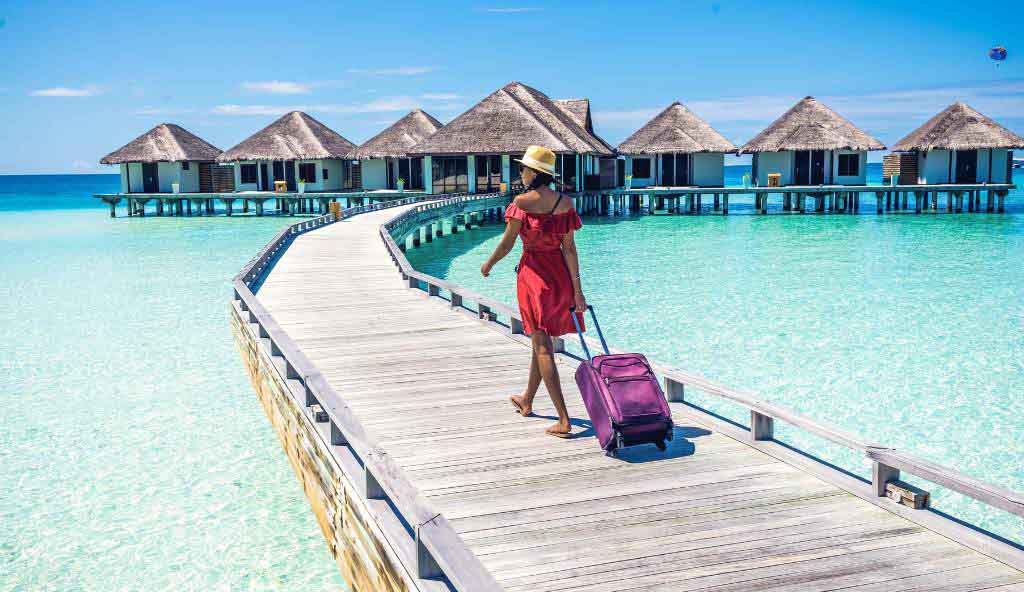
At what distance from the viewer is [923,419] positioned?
8.82 meters

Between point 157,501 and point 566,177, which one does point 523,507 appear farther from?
point 566,177

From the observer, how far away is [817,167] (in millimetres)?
38125

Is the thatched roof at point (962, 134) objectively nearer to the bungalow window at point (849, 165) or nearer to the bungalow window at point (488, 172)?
the bungalow window at point (849, 165)

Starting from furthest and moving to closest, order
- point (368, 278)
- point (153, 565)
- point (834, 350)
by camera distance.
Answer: point (368, 278), point (834, 350), point (153, 565)

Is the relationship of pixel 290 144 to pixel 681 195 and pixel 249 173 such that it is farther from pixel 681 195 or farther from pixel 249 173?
pixel 681 195

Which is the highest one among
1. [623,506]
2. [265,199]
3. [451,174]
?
[451,174]

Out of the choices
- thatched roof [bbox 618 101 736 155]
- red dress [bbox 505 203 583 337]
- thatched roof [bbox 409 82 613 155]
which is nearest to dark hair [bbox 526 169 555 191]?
red dress [bbox 505 203 583 337]

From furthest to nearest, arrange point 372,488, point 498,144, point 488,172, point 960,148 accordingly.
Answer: point 960,148 → point 488,172 → point 498,144 → point 372,488

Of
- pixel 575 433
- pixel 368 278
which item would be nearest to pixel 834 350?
pixel 368 278

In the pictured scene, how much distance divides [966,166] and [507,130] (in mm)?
20476

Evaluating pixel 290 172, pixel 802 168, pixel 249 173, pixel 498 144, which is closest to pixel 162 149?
pixel 249 173

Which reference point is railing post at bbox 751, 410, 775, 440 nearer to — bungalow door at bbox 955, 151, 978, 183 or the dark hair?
the dark hair

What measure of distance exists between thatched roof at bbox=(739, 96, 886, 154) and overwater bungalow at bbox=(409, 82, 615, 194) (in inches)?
285

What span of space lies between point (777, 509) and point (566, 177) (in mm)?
32483
